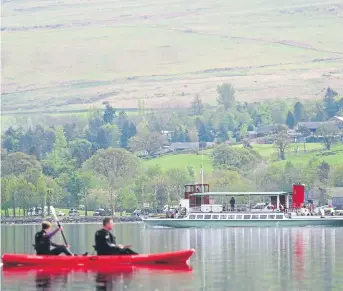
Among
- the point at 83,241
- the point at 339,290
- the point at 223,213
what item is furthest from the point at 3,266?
the point at 223,213

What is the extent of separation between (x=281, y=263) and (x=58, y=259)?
12317 mm

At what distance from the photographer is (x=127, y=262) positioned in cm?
6309

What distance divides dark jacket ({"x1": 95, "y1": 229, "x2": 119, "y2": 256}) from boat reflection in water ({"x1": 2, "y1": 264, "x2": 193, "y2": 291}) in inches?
41.0

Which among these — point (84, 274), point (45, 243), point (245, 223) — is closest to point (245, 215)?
point (245, 223)

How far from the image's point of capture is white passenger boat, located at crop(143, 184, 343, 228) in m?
146

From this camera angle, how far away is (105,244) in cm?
6309

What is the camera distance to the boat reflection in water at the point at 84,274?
5659 centimetres

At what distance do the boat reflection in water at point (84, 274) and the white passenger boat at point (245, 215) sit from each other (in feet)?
268

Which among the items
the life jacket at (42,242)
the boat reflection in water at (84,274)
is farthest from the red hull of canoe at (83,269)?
the life jacket at (42,242)

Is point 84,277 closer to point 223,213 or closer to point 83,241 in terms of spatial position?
point 83,241

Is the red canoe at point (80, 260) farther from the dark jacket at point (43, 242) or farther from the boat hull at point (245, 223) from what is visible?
the boat hull at point (245, 223)

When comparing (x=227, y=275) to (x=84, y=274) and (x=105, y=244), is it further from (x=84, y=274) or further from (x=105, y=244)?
(x=84, y=274)

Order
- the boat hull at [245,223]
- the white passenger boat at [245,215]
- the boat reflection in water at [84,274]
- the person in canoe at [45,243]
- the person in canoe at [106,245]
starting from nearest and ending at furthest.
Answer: the boat reflection in water at [84,274] < the person in canoe at [45,243] < the person in canoe at [106,245] < the boat hull at [245,223] < the white passenger boat at [245,215]

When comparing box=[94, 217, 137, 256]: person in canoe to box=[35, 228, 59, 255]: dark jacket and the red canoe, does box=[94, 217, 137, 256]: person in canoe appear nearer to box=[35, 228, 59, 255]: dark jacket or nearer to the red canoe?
the red canoe
